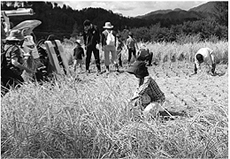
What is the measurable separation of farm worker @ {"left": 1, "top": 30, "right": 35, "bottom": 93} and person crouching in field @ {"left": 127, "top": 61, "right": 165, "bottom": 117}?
5.25 ft

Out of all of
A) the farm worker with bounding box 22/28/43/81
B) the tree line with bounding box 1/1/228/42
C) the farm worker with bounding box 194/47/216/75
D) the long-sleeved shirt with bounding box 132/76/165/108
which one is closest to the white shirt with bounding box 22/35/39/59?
the farm worker with bounding box 22/28/43/81

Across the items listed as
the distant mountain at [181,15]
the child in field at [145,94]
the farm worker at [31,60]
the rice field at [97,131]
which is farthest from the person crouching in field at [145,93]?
the distant mountain at [181,15]

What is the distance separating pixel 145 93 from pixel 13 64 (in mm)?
1972

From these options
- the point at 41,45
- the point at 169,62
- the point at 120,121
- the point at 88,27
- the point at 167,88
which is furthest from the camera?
the point at 169,62

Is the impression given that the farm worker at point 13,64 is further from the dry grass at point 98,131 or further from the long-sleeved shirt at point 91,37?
the long-sleeved shirt at point 91,37

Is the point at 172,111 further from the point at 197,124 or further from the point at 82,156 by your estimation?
the point at 82,156

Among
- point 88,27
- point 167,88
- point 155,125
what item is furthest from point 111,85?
point 88,27

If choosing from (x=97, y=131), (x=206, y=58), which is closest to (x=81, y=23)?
(x=206, y=58)

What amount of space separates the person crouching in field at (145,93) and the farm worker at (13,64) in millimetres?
1599

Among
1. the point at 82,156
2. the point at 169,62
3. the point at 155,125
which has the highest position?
the point at 155,125

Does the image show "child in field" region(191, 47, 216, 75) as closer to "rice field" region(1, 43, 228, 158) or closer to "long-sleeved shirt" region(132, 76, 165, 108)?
"long-sleeved shirt" region(132, 76, 165, 108)

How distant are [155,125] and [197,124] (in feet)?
1.18

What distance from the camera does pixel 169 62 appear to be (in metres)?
9.62

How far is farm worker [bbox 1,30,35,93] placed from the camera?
14.6 ft
